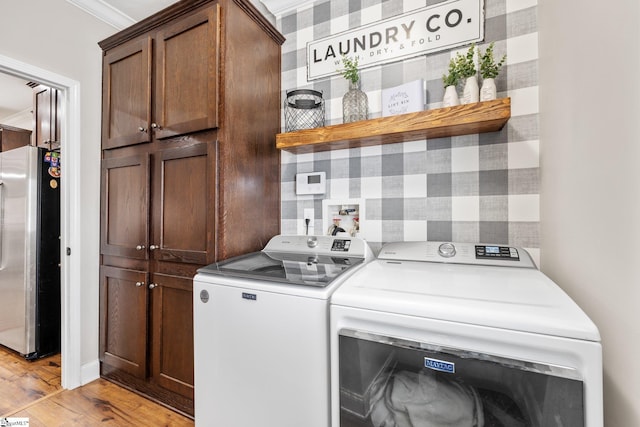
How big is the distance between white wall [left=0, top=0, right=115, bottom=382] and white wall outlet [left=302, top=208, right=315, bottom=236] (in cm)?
147

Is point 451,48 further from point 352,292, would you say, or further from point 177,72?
point 177,72

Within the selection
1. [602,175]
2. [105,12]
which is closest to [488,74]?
[602,175]

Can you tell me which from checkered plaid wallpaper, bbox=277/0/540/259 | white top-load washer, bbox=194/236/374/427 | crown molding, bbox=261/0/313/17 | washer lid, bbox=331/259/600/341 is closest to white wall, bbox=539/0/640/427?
washer lid, bbox=331/259/600/341

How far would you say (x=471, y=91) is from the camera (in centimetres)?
132

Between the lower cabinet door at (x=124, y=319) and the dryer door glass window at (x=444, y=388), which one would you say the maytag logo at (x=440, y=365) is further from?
the lower cabinet door at (x=124, y=319)

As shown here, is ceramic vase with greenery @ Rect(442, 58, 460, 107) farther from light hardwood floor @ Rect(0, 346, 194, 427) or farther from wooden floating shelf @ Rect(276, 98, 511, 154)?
light hardwood floor @ Rect(0, 346, 194, 427)

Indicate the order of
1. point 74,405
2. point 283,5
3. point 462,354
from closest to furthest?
1. point 462,354
2. point 74,405
3. point 283,5

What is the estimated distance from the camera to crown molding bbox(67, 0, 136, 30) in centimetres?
189

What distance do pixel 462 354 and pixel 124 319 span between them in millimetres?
1945

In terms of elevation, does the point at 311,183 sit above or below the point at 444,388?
above

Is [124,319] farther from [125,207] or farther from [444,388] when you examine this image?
[444,388]

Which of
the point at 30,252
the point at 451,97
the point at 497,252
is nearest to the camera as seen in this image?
the point at 497,252

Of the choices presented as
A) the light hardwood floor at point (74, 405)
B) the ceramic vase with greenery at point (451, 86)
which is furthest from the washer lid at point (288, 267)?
the light hardwood floor at point (74, 405)

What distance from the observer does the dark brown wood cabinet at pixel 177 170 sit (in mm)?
1474
